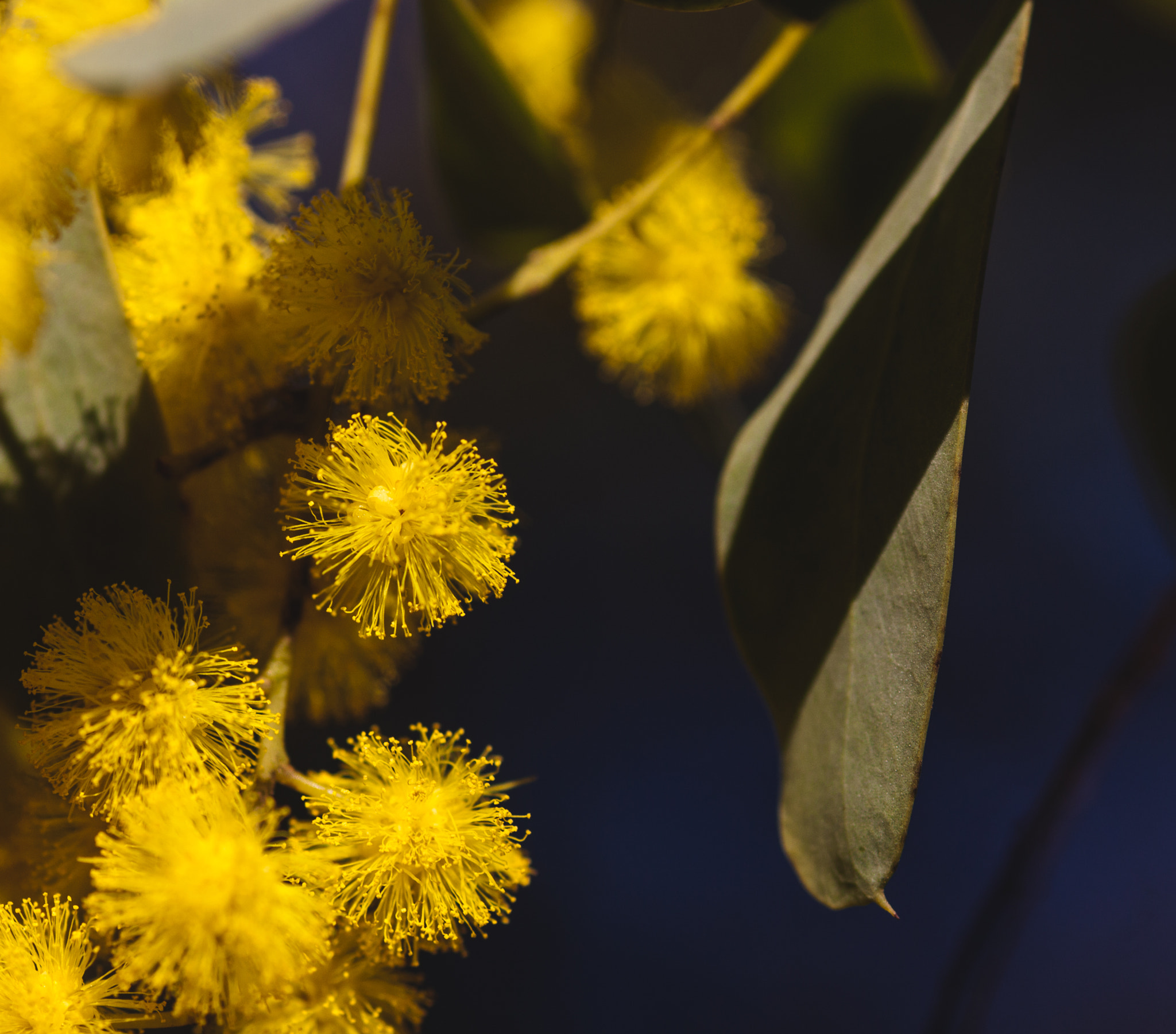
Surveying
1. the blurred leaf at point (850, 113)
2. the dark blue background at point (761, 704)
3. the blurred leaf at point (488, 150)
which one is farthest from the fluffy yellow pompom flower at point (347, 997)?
the dark blue background at point (761, 704)

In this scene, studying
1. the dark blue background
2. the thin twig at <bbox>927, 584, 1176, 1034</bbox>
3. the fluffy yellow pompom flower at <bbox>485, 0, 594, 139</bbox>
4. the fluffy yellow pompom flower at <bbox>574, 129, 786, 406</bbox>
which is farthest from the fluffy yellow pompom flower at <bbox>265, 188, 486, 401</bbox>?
the dark blue background

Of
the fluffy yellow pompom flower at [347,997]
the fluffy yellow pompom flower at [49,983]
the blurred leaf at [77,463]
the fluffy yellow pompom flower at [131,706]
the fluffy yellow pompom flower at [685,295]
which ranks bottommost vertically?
the fluffy yellow pompom flower at [49,983]

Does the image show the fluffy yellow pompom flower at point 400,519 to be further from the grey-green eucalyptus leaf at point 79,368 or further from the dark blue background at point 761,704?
the dark blue background at point 761,704

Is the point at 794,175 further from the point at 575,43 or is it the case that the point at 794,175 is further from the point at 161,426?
the point at 161,426

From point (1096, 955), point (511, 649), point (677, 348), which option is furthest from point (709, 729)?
A: point (677, 348)

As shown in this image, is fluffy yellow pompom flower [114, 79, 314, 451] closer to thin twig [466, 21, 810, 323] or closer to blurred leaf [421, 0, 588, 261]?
thin twig [466, 21, 810, 323]

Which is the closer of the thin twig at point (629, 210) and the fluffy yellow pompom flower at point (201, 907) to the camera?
the fluffy yellow pompom flower at point (201, 907)

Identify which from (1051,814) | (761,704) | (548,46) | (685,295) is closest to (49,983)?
(685,295)

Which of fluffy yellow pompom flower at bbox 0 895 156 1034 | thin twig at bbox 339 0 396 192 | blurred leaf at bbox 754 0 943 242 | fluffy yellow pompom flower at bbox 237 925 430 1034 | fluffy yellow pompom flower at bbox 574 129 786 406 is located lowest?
fluffy yellow pompom flower at bbox 0 895 156 1034
